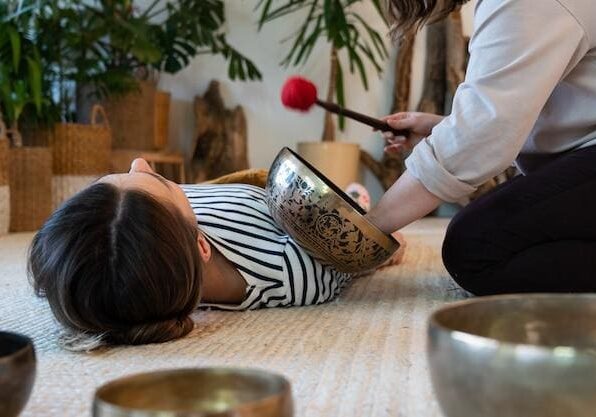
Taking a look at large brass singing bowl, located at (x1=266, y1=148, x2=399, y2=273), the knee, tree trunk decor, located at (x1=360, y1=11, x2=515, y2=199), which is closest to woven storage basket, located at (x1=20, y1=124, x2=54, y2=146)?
tree trunk decor, located at (x1=360, y1=11, x2=515, y2=199)

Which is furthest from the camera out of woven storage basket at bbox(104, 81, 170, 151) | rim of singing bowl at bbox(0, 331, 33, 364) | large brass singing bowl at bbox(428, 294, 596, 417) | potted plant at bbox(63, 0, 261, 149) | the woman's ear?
woven storage basket at bbox(104, 81, 170, 151)

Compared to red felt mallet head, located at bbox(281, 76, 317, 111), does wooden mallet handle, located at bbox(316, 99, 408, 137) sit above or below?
below

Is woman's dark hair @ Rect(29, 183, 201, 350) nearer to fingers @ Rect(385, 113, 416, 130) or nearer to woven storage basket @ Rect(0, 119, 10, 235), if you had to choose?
fingers @ Rect(385, 113, 416, 130)

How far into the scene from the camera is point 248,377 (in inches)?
17.4

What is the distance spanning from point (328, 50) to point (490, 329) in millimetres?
2500

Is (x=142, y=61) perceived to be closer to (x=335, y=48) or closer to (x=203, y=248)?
(x=335, y=48)

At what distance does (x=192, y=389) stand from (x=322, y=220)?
1.78 ft

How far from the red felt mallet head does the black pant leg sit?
304mm

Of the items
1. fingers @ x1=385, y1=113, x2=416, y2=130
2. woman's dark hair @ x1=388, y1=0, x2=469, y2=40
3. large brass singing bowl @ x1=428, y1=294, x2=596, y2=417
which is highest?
woman's dark hair @ x1=388, y1=0, x2=469, y2=40

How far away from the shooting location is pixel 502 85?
0.87 metres

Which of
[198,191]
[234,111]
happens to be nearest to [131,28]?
[234,111]

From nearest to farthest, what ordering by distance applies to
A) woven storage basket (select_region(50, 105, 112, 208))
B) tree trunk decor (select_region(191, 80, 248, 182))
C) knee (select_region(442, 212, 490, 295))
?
knee (select_region(442, 212, 490, 295)) < woven storage basket (select_region(50, 105, 112, 208)) < tree trunk decor (select_region(191, 80, 248, 182))

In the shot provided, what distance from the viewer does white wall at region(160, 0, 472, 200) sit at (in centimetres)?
294

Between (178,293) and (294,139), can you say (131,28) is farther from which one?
(178,293)
